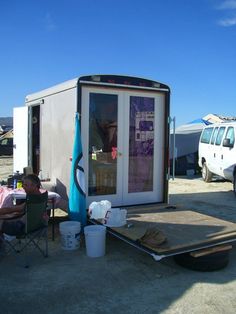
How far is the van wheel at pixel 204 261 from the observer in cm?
509

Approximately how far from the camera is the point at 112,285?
15.3 ft

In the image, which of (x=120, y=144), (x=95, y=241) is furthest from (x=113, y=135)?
(x=95, y=241)

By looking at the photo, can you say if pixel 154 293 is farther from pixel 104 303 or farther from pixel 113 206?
pixel 113 206

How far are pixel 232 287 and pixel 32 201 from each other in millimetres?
2658

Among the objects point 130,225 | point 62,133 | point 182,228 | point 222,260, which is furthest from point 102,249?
point 62,133

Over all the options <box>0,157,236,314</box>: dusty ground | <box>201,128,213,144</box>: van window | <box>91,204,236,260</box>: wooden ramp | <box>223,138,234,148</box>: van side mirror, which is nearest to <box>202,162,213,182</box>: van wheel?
<box>201,128,213,144</box>: van window

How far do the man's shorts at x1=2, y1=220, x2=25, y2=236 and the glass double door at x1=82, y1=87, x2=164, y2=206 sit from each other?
1796 millimetres

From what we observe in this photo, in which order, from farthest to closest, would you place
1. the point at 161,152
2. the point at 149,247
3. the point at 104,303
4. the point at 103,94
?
1. the point at 161,152
2. the point at 103,94
3. the point at 149,247
4. the point at 104,303

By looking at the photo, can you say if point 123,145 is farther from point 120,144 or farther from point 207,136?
point 207,136

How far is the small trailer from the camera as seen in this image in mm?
6672

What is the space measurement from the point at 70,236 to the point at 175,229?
1.53 m

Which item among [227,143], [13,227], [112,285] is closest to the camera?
[112,285]

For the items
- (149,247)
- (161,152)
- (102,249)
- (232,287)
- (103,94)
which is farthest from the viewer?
(161,152)

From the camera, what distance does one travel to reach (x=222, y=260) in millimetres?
5207
